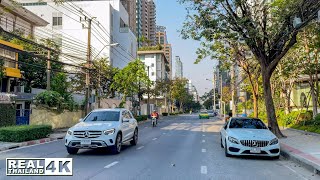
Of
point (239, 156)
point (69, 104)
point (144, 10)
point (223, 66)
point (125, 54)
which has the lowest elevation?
point (239, 156)

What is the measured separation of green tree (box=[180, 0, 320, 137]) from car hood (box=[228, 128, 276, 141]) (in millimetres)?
6201

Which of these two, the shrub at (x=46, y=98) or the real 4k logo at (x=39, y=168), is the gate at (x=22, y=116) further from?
the real 4k logo at (x=39, y=168)

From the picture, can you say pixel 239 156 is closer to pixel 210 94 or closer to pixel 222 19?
pixel 222 19

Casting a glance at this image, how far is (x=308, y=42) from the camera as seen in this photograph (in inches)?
974

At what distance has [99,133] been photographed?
40.3 ft

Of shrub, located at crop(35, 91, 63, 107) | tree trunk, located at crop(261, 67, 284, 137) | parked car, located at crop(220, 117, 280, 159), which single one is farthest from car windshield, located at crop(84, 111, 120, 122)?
shrub, located at crop(35, 91, 63, 107)

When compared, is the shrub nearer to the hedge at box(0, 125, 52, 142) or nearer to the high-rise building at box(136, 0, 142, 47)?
the hedge at box(0, 125, 52, 142)

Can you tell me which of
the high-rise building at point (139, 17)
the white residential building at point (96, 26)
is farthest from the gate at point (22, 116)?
the high-rise building at point (139, 17)

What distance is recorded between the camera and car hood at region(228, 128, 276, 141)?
11.9m

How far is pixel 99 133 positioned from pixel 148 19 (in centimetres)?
16506

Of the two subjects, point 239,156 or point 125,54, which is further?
point 125,54

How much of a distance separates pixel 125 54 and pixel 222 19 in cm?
5184

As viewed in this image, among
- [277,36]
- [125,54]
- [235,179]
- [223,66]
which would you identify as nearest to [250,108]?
[125,54]

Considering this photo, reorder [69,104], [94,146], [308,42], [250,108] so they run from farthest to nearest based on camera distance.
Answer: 1. [250,108]
2. [69,104]
3. [308,42]
4. [94,146]
